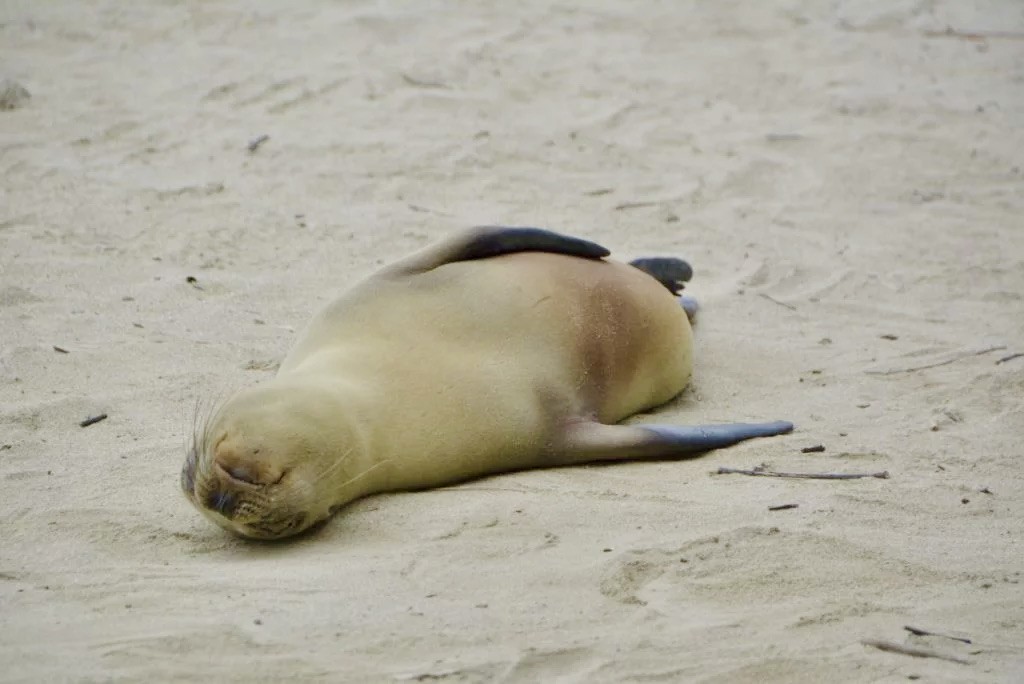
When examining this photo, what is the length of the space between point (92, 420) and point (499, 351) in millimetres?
1069

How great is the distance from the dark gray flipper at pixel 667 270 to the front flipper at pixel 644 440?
1076 millimetres

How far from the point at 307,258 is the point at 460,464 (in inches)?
82.7

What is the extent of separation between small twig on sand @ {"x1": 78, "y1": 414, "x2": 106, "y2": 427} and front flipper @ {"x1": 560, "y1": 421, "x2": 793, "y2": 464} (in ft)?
3.96

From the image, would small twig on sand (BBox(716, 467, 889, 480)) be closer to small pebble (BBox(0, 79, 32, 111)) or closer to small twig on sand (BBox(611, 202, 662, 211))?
small twig on sand (BBox(611, 202, 662, 211))

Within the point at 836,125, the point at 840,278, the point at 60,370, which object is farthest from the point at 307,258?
the point at 836,125

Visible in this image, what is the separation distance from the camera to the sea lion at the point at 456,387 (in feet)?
10.1

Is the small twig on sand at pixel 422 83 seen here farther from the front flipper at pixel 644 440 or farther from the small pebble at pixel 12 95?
the front flipper at pixel 644 440

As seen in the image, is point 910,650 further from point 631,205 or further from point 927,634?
point 631,205

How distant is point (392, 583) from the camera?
2879 millimetres

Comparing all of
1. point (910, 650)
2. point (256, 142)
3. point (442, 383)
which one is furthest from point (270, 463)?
point (256, 142)

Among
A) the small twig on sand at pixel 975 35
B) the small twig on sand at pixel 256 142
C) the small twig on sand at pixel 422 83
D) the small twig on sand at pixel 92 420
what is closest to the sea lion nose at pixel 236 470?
the small twig on sand at pixel 92 420

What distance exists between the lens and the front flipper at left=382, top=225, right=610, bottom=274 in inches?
153

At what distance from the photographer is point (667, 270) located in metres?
4.83

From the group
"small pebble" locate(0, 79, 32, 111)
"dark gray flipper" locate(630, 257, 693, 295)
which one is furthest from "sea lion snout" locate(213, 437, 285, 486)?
"small pebble" locate(0, 79, 32, 111)
